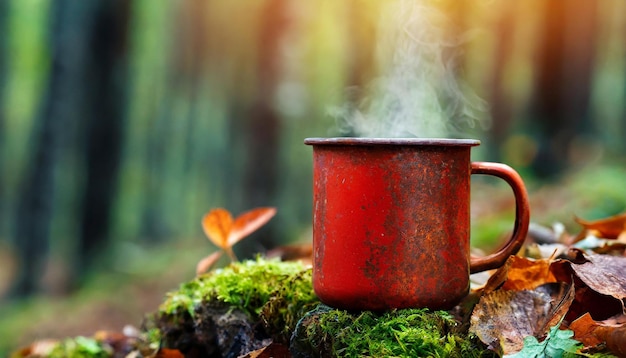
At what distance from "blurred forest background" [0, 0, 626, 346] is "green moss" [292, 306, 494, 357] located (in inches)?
139

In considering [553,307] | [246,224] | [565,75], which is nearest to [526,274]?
[553,307]

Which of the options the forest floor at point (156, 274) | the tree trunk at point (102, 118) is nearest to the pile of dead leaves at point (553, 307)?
the forest floor at point (156, 274)

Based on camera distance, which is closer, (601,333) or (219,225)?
(601,333)

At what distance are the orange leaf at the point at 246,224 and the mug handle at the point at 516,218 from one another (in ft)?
2.58

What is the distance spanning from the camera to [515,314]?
148 cm

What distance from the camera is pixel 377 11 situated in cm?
1290

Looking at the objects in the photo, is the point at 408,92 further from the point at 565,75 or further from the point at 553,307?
the point at 565,75

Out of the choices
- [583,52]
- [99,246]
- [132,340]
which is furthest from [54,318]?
[583,52]

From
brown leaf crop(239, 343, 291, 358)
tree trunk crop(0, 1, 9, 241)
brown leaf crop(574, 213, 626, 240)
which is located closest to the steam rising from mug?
brown leaf crop(574, 213, 626, 240)

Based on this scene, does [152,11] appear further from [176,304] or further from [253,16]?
[176,304]

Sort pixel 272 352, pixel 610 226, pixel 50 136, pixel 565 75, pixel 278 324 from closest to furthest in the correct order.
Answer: pixel 272 352 < pixel 278 324 < pixel 610 226 < pixel 565 75 < pixel 50 136

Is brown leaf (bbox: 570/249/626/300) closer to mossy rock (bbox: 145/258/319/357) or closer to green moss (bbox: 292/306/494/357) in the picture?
green moss (bbox: 292/306/494/357)

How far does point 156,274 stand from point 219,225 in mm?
9972

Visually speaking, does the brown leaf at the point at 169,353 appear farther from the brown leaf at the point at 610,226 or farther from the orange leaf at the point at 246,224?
the brown leaf at the point at 610,226
